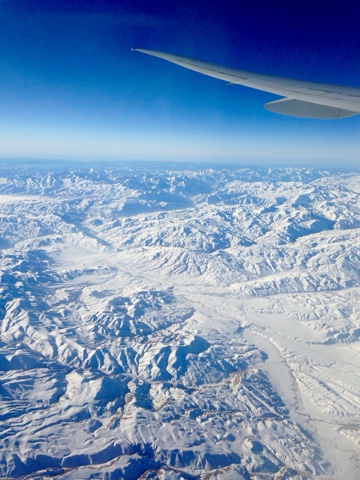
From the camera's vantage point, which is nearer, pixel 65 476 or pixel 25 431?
pixel 65 476

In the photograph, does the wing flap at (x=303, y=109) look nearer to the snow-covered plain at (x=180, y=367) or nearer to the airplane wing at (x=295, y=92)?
the airplane wing at (x=295, y=92)

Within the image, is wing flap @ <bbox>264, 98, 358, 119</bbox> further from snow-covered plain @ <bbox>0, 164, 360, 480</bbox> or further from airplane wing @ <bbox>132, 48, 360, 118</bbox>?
snow-covered plain @ <bbox>0, 164, 360, 480</bbox>

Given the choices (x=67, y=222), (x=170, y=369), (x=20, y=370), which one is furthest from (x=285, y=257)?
(x=67, y=222)

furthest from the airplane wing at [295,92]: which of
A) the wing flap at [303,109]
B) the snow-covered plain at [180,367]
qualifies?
the snow-covered plain at [180,367]

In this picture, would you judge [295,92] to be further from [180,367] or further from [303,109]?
[180,367]

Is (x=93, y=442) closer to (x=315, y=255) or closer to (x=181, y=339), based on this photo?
(x=181, y=339)

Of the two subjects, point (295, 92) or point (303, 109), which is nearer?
point (295, 92)

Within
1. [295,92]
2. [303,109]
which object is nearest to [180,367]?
[303,109]
